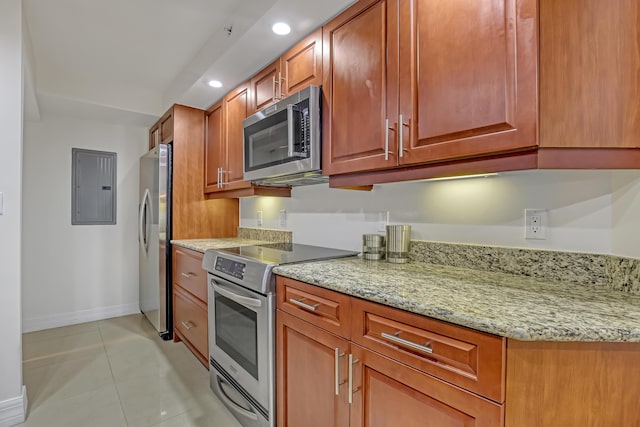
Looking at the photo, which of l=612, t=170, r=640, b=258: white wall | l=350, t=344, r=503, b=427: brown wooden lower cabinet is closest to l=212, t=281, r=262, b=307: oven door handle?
l=350, t=344, r=503, b=427: brown wooden lower cabinet

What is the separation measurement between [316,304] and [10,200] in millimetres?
1749

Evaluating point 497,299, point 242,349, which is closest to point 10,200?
point 242,349

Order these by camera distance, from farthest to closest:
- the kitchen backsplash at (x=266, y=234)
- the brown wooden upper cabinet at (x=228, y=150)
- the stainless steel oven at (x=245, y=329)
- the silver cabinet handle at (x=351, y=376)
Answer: the kitchen backsplash at (x=266, y=234), the brown wooden upper cabinet at (x=228, y=150), the stainless steel oven at (x=245, y=329), the silver cabinet handle at (x=351, y=376)

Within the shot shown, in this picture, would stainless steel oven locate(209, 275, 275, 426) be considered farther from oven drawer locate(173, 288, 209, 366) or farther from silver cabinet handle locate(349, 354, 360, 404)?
silver cabinet handle locate(349, 354, 360, 404)

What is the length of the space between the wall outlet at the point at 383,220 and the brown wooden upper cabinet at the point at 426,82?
0.40 metres

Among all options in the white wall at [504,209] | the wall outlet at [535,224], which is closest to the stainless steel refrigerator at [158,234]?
the white wall at [504,209]

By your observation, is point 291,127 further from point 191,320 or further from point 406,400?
point 191,320

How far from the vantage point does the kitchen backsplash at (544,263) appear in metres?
1.04

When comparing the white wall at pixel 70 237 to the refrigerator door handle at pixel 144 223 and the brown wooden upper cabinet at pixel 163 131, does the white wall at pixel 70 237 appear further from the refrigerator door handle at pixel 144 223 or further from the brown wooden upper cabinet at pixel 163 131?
the refrigerator door handle at pixel 144 223

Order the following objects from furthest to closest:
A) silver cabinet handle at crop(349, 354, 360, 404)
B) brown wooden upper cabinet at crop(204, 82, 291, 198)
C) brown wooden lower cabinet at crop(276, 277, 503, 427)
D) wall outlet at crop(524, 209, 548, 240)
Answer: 1. brown wooden upper cabinet at crop(204, 82, 291, 198)
2. wall outlet at crop(524, 209, 548, 240)
3. silver cabinet handle at crop(349, 354, 360, 404)
4. brown wooden lower cabinet at crop(276, 277, 503, 427)

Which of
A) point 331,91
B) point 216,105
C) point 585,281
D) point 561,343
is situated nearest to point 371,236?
point 331,91

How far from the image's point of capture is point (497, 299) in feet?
3.08

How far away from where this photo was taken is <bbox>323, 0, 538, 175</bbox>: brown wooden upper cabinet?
976 millimetres

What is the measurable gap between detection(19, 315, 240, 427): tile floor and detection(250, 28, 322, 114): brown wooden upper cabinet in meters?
1.91
